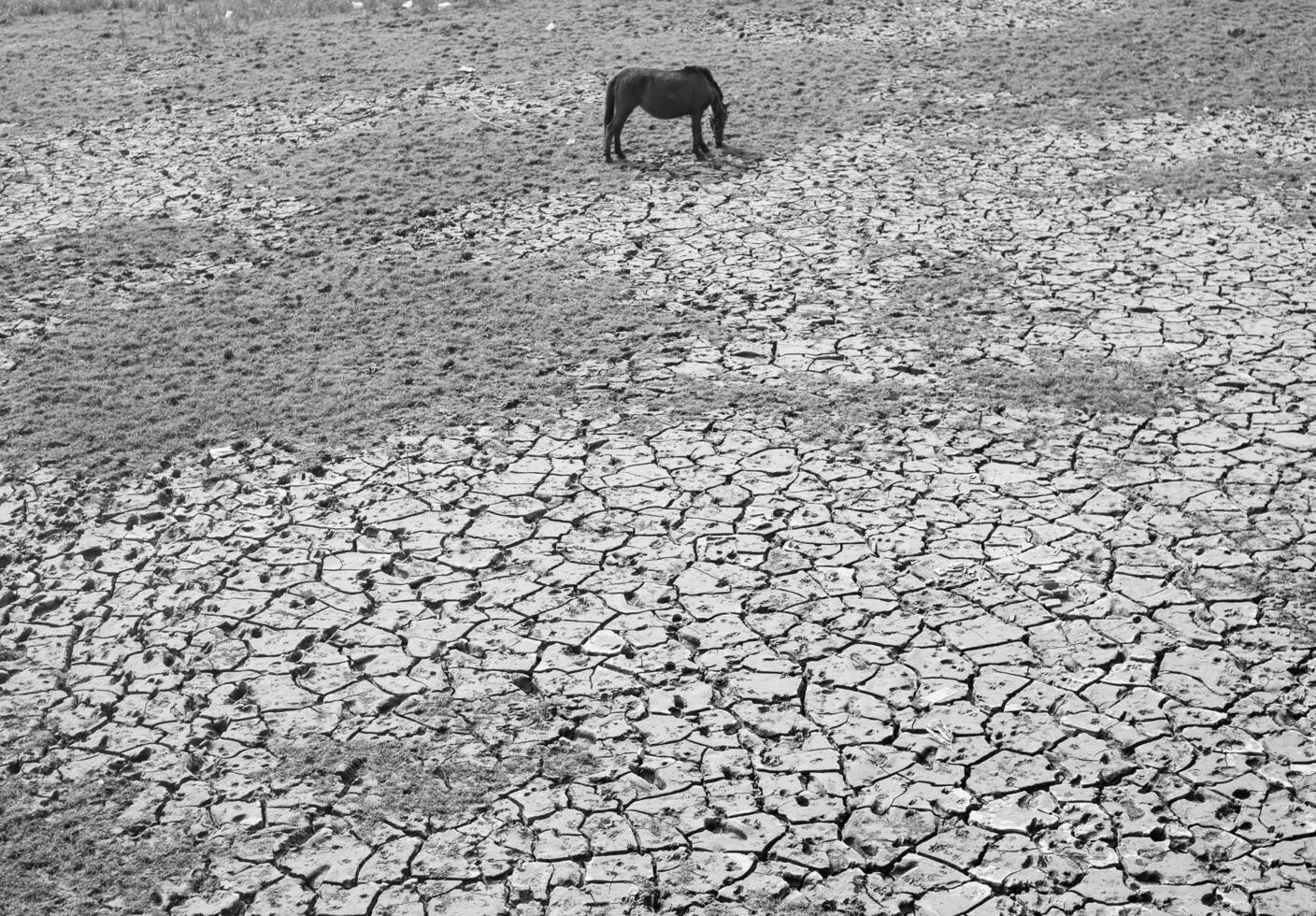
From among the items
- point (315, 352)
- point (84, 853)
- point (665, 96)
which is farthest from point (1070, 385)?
point (84, 853)

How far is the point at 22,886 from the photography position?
5.00 meters

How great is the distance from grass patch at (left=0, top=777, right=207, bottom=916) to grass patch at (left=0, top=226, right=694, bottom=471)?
9.53 ft

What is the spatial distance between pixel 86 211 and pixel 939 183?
7.44 metres

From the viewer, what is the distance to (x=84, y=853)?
16.9ft

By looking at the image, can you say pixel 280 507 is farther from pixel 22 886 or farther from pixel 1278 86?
pixel 1278 86

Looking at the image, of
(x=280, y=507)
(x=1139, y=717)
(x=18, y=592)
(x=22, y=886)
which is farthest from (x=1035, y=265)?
(x=22, y=886)

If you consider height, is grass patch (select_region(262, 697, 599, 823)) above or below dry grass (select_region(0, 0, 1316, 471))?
below

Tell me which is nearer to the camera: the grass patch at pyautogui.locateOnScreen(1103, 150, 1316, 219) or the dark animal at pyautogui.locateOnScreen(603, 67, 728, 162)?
the grass patch at pyautogui.locateOnScreen(1103, 150, 1316, 219)

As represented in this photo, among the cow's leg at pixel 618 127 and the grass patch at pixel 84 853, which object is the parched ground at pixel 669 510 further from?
the cow's leg at pixel 618 127

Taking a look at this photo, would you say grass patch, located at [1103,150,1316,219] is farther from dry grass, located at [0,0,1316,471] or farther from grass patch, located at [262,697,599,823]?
grass patch, located at [262,697,599,823]

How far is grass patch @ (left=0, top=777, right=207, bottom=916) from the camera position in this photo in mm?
4941

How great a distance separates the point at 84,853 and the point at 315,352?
4531mm

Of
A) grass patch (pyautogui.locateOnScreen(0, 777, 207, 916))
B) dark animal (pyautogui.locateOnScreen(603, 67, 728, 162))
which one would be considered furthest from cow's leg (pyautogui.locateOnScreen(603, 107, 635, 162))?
grass patch (pyautogui.locateOnScreen(0, 777, 207, 916))

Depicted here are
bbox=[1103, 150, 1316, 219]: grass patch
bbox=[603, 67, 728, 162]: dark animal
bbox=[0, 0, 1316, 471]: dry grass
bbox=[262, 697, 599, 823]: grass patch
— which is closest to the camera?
bbox=[262, 697, 599, 823]: grass patch
